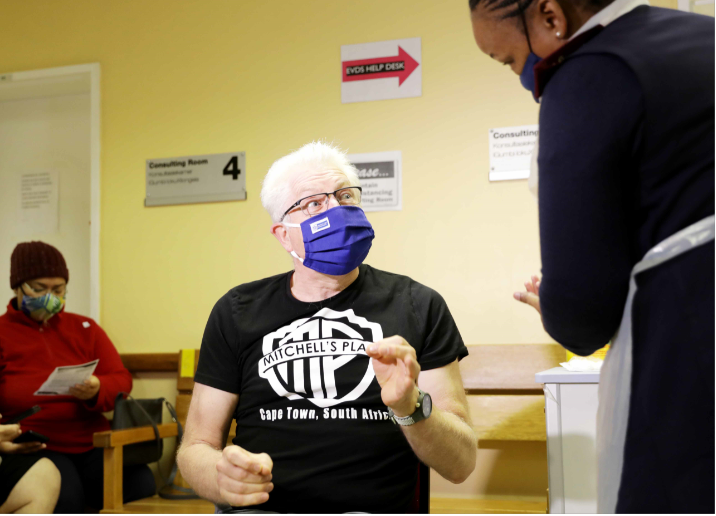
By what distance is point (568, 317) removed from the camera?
88cm

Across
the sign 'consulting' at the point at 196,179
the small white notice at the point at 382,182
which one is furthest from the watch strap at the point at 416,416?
the sign 'consulting' at the point at 196,179

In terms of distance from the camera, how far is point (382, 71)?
3.18 metres

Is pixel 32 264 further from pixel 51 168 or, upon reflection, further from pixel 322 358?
pixel 322 358

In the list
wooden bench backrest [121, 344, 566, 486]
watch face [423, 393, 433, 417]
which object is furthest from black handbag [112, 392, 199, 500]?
watch face [423, 393, 433, 417]

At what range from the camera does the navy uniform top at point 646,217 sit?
2.56 feet

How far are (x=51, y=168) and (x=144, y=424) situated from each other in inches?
76.4

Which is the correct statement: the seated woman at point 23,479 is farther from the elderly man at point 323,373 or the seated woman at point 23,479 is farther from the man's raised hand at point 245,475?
the man's raised hand at point 245,475

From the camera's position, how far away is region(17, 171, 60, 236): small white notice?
13.2ft

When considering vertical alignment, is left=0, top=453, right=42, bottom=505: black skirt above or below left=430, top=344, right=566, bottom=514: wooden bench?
below

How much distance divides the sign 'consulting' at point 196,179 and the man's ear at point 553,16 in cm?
257

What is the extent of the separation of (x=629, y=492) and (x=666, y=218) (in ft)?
1.17

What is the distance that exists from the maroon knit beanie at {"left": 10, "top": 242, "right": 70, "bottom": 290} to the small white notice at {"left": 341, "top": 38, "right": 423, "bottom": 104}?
5.43 feet

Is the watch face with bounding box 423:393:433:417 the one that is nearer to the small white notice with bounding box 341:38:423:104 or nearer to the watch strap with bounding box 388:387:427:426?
the watch strap with bounding box 388:387:427:426

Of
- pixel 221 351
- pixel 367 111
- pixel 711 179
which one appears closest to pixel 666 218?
pixel 711 179
